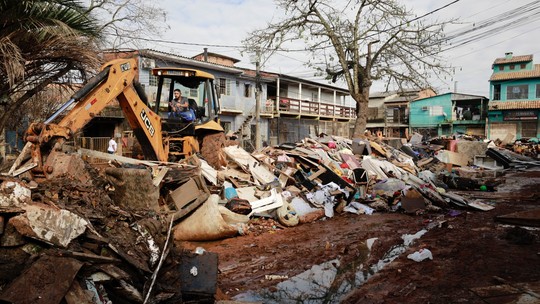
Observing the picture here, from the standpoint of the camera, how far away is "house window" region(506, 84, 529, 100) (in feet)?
113

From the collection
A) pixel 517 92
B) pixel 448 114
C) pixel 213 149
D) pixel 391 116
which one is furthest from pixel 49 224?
pixel 391 116

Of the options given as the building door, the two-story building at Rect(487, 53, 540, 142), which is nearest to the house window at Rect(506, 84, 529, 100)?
the two-story building at Rect(487, 53, 540, 142)

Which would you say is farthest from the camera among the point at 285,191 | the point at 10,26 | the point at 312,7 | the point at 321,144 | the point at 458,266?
the point at 312,7

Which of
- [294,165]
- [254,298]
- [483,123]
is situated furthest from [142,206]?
[483,123]

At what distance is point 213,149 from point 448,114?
3685 centimetres

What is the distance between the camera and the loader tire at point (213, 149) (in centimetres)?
862

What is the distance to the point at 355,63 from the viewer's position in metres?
20.0

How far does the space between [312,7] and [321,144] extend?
361 inches

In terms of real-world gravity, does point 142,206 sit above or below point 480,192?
above

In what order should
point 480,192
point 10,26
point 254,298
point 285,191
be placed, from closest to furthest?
1. point 254,298
2. point 10,26
3. point 285,191
4. point 480,192

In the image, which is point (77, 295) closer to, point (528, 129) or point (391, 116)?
point (528, 129)

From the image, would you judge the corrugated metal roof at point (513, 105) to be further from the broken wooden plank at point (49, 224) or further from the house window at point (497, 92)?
the broken wooden plank at point (49, 224)

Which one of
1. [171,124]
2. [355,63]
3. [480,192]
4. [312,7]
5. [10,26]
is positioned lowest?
[480,192]

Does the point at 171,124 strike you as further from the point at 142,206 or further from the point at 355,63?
the point at 355,63
